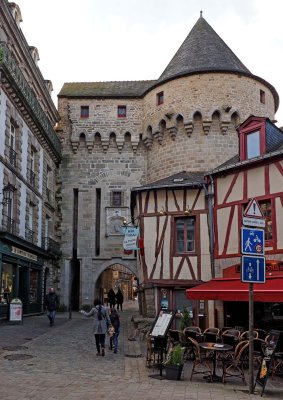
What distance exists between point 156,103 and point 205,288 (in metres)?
14.8

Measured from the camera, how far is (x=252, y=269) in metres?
7.50

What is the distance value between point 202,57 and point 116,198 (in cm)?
900

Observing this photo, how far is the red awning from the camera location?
982cm

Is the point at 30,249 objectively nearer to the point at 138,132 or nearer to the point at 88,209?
the point at 88,209

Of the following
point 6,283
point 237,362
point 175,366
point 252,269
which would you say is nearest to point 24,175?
point 6,283

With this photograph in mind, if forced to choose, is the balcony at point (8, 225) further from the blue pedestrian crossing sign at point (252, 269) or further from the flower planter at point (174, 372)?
the blue pedestrian crossing sign at point (252, 269)

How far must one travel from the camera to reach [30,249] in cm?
2164

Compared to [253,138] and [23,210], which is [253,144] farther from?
[23,210]

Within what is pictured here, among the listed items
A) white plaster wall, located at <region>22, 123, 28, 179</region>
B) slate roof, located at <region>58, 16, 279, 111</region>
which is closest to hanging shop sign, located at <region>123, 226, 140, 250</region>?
white plaster wall, located at <region>22, 123, 28, 179</region>

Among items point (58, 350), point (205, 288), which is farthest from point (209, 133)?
point (58, 350)

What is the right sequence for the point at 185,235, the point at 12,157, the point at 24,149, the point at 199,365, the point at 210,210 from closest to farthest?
the point at 199,365
the point at 210,210
the point at 185,235
the point at 12,157
the point at 24,149

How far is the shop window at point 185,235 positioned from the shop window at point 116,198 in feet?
38.7

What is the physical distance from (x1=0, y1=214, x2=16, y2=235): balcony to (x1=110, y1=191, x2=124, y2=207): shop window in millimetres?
8950

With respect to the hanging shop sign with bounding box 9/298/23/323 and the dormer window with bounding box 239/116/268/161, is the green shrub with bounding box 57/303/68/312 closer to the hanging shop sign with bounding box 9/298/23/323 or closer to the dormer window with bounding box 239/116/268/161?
the hanging shop sign with bounding box 9/298/23/323
